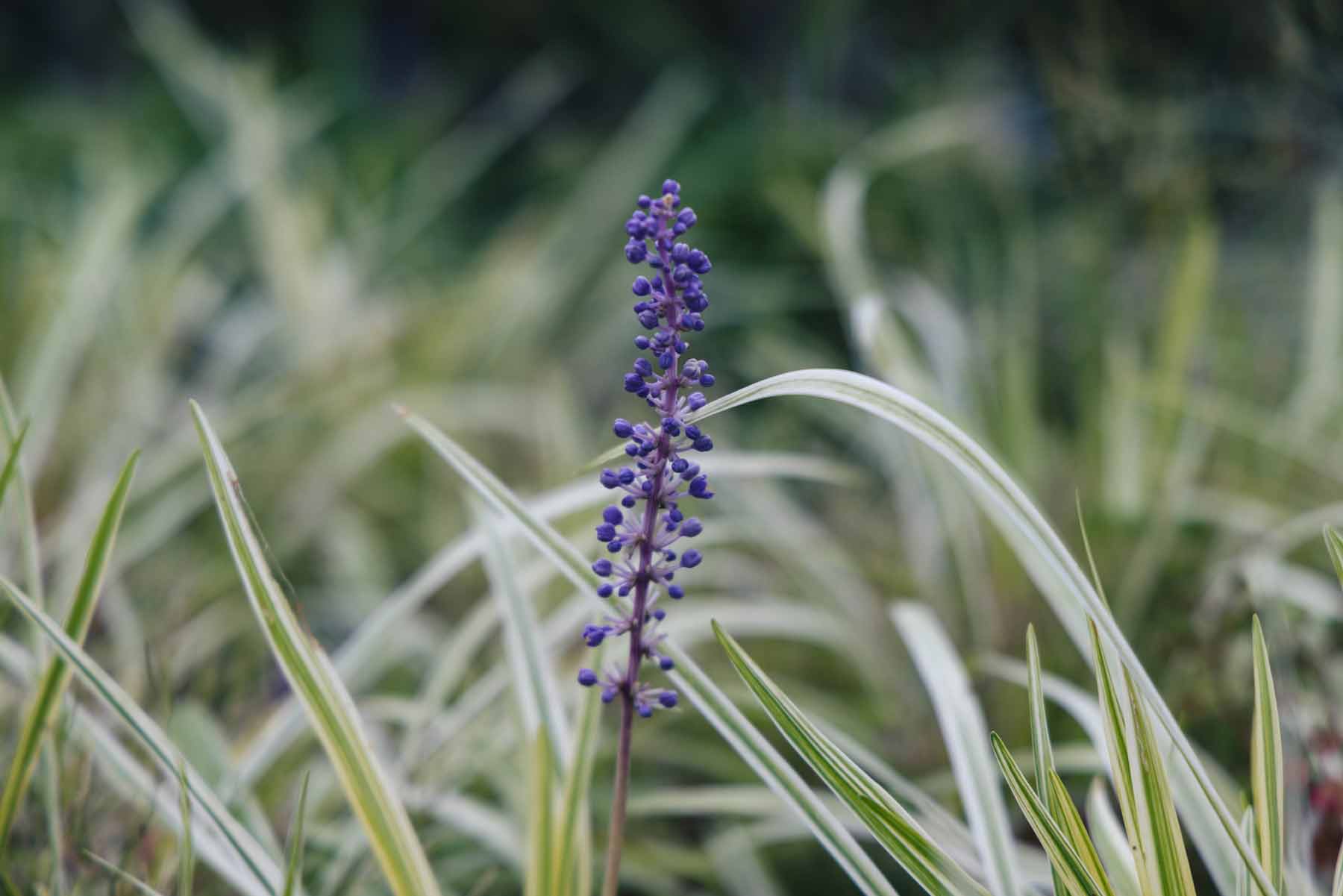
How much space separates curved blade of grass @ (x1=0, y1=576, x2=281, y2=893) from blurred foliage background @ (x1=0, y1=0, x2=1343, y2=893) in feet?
0.36

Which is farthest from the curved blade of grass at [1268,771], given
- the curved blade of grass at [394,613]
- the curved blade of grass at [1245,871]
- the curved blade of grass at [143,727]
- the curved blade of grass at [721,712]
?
the curved blade of grass at [143,727]

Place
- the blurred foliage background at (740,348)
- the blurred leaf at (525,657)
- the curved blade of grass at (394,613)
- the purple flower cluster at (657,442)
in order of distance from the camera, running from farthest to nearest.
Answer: the blurred foliage background at (740,348)
the curved blade of grass at (394,613)
the blurred leaf at (525,657)
the purple flower cluster at (657,442)

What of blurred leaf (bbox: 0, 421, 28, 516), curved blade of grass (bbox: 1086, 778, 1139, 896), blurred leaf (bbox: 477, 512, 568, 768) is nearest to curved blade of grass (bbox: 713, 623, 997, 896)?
curved blade of grass (bbox: 1086, 778, 1139, 896)

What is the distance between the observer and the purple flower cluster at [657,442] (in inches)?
22.5

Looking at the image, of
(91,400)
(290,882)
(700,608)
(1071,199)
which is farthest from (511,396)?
(290,882)

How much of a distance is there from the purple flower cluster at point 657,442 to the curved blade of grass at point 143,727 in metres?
0.32

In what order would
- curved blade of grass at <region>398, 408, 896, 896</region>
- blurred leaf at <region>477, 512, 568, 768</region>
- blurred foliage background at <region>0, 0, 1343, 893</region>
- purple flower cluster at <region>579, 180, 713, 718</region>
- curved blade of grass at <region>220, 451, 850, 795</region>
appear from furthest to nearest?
blurred foliage background at <region>0, 0, 1343, 893</region> < curved blade of grass at <region>220, 451, 850, 795</region> < blurred leaf at <region>477, 512, 568, 768</region> < curved blade of grass at <region>398, 408, 896, 896</region> < purple flower cluster at <region>579, 180, 713, 718</region>

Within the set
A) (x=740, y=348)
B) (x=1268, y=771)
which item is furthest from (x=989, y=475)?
(x=740, y=348)

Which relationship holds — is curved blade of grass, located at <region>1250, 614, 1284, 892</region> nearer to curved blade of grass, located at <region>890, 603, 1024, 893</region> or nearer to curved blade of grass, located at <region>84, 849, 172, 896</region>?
curved blade of grass, located at <region>890, 603, 1024, 893</region>

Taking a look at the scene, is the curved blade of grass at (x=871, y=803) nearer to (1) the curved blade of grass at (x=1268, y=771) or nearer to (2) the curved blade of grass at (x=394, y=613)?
(1) the curved blade of grass at (x=1268, y=771)

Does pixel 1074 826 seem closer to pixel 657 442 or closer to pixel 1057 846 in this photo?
pixel 1057 846

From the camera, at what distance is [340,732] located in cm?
72

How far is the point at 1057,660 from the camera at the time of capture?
54.1 inches

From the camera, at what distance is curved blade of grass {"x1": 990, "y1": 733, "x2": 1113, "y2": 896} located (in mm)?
624
